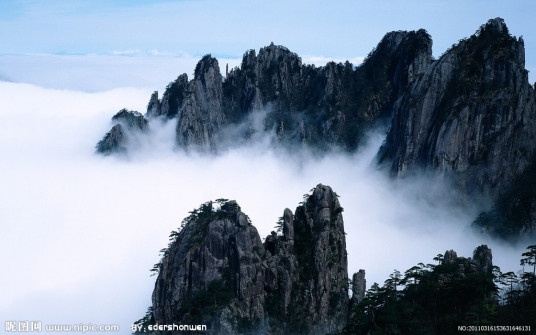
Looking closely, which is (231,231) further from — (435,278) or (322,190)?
(435,278)

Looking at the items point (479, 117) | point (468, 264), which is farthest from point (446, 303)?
point (479, 117)

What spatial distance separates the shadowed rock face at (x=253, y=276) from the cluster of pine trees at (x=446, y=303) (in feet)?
59.5

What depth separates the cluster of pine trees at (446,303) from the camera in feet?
225

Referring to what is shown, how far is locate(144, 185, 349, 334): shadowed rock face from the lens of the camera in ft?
311

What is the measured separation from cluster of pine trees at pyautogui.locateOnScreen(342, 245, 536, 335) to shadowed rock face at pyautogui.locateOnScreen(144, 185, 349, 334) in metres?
18.1

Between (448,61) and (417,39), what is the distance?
43.1 metres

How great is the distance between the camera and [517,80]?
455ft

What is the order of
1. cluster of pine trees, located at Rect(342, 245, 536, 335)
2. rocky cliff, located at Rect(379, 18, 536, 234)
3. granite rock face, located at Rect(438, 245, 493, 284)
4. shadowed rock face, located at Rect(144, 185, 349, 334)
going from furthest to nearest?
rocky cliff, located at Rect(379, 18, 536, 234), shadowed rock face, located at Rect(144, 185, 349, 334), granite rock face, located at Rect(438, 245, 493, 284), cluster of pine trees, located at Rect(342, 245, 536, 335)

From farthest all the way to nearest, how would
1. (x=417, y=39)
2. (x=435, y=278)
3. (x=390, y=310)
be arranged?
(x=417, y=39) → (x=435, y=278) → (x=390, y=310)

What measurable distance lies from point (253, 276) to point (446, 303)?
102ft

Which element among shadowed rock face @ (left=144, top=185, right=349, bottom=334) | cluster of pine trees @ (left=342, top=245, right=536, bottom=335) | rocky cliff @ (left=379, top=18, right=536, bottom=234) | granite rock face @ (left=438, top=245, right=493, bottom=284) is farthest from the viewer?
rocky cliff @ (left=379, top=18, right=536, bottom=234)

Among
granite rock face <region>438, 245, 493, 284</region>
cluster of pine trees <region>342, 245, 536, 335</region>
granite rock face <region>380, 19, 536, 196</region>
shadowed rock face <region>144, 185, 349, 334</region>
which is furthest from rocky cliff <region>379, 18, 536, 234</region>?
cluster of pine trees <region>342, 245, 536, 335</region>

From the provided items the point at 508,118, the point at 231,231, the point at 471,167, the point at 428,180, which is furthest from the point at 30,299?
the point at 508,118

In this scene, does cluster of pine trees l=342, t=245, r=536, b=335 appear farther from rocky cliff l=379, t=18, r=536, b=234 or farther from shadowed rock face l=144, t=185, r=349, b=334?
rocky cliff l=379, t=18, r=536, b=234
